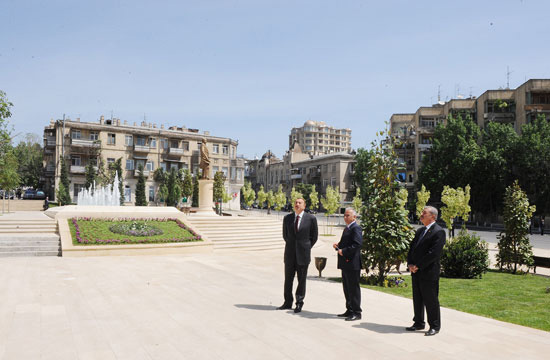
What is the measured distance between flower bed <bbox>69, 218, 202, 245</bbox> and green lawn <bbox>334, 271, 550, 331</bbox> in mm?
10508

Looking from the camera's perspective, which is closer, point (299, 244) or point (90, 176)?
point (299, 244)

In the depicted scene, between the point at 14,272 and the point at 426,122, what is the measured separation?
55.9m

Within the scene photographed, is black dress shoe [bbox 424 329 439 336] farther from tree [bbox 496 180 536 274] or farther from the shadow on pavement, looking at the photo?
tree [bbox 496 180 536 274]

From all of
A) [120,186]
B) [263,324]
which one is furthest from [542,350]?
[120,186]

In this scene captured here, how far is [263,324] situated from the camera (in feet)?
22.7

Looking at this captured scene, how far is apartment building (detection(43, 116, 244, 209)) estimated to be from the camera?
179 feet

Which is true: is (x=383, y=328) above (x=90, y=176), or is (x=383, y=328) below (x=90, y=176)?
below

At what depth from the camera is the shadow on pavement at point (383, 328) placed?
21.8 ft

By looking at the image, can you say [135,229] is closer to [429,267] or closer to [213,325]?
[213,325]

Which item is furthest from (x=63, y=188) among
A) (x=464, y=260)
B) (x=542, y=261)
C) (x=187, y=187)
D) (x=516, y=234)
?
(x=542, y=261)

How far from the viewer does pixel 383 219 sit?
10.9m

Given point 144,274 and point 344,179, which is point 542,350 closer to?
point 144,274

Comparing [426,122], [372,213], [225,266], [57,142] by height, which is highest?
[426,122]

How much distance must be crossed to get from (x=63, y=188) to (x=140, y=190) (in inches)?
358
